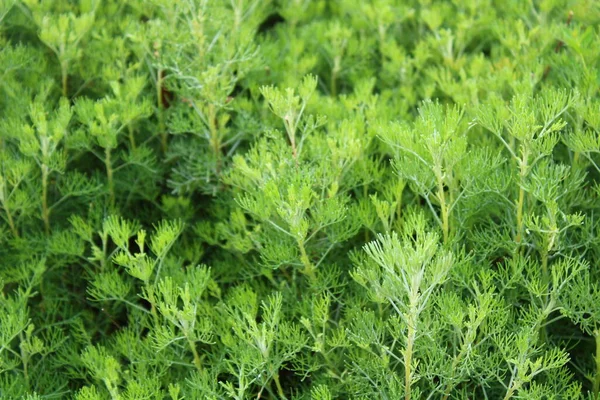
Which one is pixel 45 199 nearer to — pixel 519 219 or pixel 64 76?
pixel 64 76

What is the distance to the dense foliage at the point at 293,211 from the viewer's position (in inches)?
82.8

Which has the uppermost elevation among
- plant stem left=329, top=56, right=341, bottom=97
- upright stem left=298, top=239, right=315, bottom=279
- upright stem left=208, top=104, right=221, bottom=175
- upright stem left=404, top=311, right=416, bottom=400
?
upright stem left=208, top=104, right=221, bottom=175

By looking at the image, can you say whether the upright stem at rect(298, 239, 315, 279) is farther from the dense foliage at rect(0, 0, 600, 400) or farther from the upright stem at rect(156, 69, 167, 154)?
the upright stem at rect(156, 69, 167, 154)

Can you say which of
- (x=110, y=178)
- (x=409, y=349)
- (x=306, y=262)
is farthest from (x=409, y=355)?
(x=110, y=178)

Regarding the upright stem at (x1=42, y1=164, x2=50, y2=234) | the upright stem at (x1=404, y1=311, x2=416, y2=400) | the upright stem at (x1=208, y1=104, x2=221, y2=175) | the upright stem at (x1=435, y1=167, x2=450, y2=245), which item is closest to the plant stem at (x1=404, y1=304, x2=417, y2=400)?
the upright stem at (x1=404, y1=311, x2=416, y2=400)

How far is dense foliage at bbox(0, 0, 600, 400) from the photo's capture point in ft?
6.90

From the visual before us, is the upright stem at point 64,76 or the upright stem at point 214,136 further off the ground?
the upright stem at point 64,76

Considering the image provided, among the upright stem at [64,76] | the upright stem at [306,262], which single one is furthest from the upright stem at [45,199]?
the upright stem at [306,262]

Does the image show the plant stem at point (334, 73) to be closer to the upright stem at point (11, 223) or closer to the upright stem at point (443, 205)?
the upright stem at point (443, 205)

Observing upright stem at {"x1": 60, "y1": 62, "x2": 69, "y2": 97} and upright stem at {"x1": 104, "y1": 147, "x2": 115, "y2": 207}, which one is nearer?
upright stem at {"x1": 104, "y1": 147, "x2": 115, "y2": 207}

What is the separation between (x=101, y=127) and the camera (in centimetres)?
253

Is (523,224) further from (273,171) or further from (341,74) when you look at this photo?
(341,74)

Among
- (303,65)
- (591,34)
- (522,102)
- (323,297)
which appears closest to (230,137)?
(303,65)

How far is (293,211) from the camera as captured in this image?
84.7 inches
